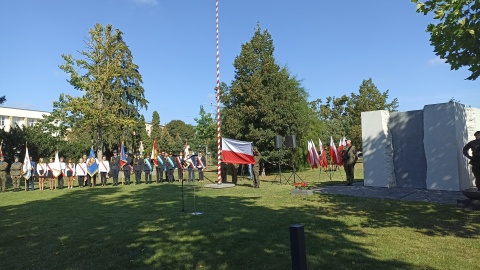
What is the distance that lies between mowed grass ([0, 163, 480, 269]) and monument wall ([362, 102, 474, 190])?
3.65 meters

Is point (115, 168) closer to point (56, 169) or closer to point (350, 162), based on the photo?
point (56, 169)

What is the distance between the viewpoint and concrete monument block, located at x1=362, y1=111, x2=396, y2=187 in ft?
46.7

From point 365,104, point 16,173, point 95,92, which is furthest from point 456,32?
point 365,104

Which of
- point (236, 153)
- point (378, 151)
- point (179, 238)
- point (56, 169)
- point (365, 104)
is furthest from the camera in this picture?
point (365, 104)

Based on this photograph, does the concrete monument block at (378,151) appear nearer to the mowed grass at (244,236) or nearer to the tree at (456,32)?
the mowed grass at (244,236)

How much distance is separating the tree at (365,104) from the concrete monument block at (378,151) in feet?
108

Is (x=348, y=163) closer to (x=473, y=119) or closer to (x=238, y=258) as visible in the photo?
(x=473, y=119)

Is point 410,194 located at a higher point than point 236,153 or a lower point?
lower

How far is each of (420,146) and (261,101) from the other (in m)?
14.5

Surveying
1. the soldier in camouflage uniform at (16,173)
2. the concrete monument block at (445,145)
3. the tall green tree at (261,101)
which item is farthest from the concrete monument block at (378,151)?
the soldier in camouflage uniform at (16,173)

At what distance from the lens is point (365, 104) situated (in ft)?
161

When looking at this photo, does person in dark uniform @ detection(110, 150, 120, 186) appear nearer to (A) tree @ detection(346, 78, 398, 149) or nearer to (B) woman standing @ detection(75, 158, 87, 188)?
(B) woman standing @ detection(75, 158, 87, 188)

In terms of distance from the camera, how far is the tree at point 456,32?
6.92 metres

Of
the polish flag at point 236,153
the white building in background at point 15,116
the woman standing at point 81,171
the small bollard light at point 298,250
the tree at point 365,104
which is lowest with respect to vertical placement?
the small bollard light at point 298,250
